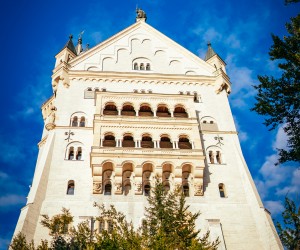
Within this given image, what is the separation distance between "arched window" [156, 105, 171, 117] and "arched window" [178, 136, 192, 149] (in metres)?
2.78

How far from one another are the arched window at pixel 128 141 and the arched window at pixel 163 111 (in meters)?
3.89

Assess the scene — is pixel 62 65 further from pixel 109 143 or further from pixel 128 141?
pixel 128 141

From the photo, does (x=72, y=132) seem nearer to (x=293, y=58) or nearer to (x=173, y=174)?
(x=173, y=174)

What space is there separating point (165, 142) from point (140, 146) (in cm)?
254

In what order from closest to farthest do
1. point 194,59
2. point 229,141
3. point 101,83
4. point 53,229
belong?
point 53,229, point 229,141, point 101,83, point 194,59

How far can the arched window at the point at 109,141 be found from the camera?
27938mm

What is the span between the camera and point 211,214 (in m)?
25.0

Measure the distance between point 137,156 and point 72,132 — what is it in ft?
20.6

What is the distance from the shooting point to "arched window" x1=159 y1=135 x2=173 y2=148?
28.7m

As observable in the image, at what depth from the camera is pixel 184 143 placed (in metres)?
29.2

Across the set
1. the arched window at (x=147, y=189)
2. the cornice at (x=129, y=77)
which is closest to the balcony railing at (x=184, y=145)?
the arched window at (x=147, y=189)

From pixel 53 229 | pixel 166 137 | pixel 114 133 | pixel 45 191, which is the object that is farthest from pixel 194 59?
pixel 53 229

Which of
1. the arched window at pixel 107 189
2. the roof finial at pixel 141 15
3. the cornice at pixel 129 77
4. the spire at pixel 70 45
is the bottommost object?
the arched window at pixel 107 189

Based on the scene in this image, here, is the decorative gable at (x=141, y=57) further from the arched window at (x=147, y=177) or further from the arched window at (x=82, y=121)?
the arched window at (x=147, y=177)
